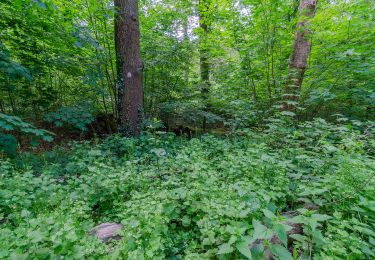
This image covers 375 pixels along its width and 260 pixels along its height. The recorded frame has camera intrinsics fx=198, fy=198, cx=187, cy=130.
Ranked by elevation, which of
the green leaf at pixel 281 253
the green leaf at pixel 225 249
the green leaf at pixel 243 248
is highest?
the green leaf at pixel 243 248

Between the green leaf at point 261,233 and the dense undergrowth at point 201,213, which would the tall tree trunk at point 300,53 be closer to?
the dense undergrowth at point 201,213

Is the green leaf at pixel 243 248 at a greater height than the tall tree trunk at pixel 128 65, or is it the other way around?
the tall tree trunk at pixel 128 65

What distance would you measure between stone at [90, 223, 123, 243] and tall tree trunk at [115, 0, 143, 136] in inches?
110

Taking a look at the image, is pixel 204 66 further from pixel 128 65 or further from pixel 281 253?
pixel 281 253

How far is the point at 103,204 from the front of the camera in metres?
2.37

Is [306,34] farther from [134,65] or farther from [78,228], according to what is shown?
Result: [78,228]

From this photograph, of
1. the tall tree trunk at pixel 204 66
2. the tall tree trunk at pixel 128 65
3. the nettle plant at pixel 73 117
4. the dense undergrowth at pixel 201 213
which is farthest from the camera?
the tall tree trunk at pixel 204 66

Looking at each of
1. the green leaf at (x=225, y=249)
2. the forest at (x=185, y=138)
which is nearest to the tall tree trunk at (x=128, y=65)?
Result: the forest at (x=185, y=138)

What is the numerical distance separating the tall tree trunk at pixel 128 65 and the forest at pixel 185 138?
3cm

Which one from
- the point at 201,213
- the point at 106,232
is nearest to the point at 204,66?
the point at 201,213

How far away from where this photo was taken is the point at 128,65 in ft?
14.9

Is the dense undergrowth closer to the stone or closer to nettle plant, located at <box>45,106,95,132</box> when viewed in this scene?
the stone

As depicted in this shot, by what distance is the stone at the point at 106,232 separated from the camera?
5.80 feet

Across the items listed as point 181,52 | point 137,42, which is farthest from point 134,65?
point 181,52
